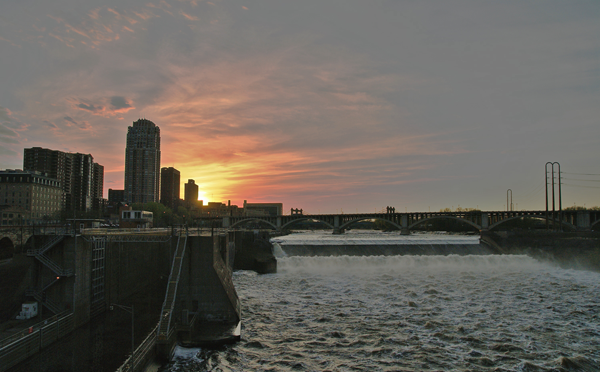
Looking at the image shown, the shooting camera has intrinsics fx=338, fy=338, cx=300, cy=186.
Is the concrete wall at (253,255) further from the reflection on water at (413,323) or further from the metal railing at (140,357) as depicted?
the metal railing at (140,357)

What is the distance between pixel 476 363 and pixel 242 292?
23.9 meters

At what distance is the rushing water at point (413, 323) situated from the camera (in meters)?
20.3

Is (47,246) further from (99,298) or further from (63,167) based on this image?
(63,167)

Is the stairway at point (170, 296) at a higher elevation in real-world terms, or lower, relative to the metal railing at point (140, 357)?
higher

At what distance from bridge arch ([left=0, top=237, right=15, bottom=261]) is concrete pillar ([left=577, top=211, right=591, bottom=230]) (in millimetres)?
121514

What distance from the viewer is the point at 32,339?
19.7 meters

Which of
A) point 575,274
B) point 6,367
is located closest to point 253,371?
point 6,367

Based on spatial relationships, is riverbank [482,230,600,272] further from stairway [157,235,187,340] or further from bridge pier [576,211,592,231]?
stairway [157,235,187,340]

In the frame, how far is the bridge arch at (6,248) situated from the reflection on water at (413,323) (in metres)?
30.0

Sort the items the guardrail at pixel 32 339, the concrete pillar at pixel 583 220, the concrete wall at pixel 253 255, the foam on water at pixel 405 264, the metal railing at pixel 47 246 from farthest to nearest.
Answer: the concrete pillar at pixel 583 220
the foam on water at pixel 405 264
the concrete wall at pixel 253 255
the metal railing at pixel 47 246
the guardrail at pixel 32 339

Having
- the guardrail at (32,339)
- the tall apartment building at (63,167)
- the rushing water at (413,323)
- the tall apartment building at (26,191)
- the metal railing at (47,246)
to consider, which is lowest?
the rushing water at (413,323)

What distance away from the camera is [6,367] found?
17484 mm

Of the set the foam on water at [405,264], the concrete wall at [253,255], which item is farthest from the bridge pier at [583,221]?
the concrete wall at [253,255]

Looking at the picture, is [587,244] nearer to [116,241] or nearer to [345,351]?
[345,351]
